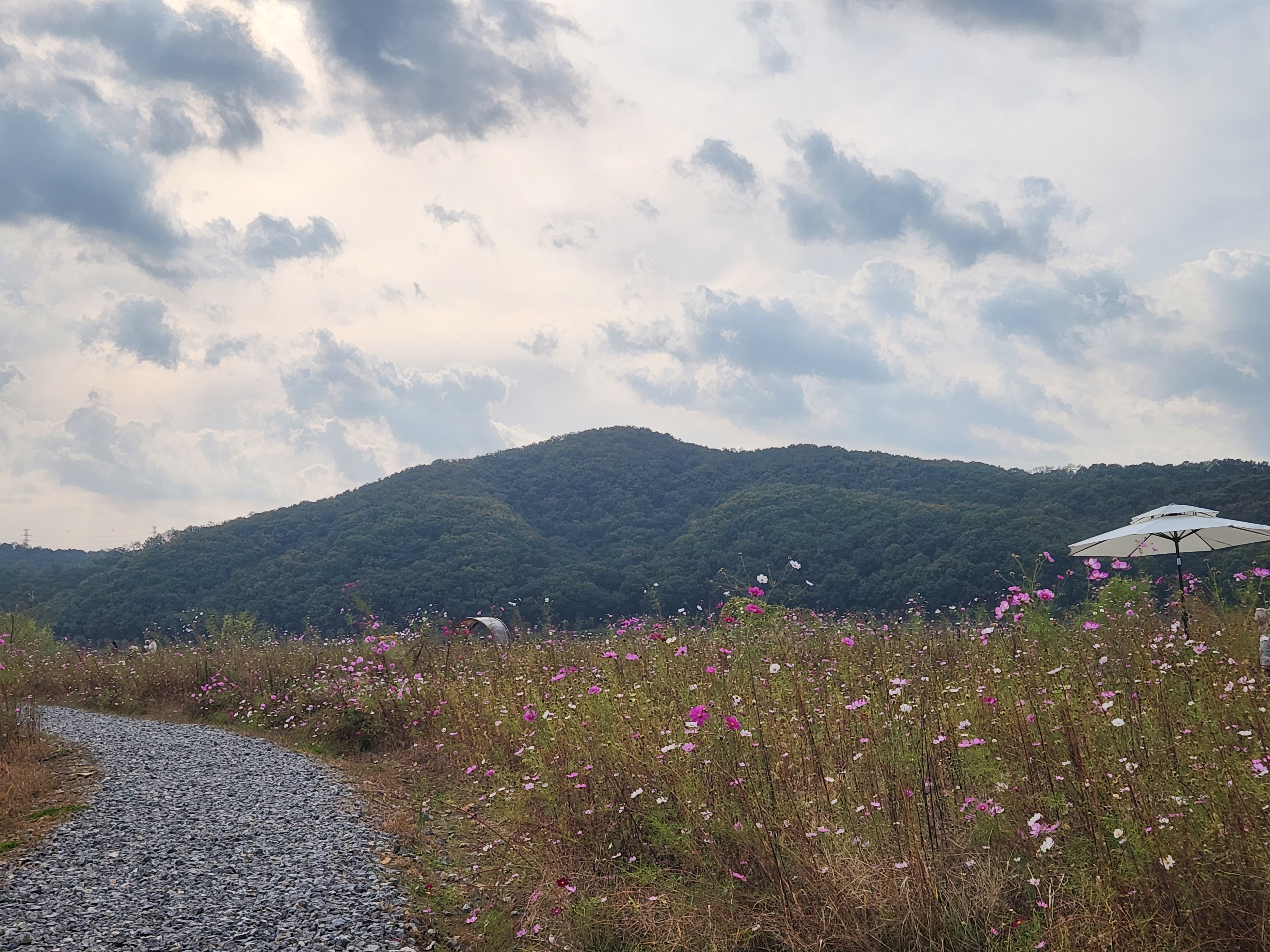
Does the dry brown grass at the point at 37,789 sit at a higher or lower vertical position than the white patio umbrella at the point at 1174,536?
lower

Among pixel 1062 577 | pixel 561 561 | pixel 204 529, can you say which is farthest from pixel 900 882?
pixel 204 529

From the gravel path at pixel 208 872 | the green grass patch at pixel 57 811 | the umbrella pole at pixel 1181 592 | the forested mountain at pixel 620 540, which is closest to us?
the gravel path at pixel 208 872

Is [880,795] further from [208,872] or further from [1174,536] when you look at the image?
[1174,536]

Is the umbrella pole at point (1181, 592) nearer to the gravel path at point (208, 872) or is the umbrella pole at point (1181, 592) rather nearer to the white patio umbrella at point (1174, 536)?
the white patio umbrella at point (1174, 536)

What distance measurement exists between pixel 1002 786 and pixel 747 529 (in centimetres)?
4543

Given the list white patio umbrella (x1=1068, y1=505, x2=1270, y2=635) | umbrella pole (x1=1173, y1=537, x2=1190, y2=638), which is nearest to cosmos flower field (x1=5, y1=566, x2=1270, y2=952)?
umbrella pole (x1=1173, y1=537, x2=1190, y2=638)

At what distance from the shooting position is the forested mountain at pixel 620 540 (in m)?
36.1

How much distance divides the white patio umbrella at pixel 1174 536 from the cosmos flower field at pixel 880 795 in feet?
6.46

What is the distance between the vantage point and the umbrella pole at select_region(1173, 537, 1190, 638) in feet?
24.0

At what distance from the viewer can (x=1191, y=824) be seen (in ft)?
11.4

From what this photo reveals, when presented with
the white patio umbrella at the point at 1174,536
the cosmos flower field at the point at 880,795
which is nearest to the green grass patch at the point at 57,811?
the cosmos flower field at the point at 880,795

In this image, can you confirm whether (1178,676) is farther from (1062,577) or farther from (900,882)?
(900,882)

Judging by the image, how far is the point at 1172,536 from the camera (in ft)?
34.7

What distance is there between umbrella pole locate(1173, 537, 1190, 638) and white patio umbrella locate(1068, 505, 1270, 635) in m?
0.02
